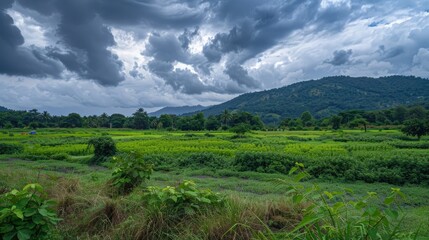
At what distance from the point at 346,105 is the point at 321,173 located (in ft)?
615

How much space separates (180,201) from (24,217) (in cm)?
233

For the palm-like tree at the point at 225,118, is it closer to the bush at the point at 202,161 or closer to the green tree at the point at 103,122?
the green tree at the point at 103,122

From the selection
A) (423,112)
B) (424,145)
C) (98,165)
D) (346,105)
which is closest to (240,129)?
(424,145)

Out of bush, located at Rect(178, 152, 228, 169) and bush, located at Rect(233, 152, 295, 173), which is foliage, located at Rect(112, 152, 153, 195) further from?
bush, located at Rect(178, 152, 228, 169)

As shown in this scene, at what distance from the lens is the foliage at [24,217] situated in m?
3.37

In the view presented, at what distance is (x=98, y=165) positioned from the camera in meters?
19.9

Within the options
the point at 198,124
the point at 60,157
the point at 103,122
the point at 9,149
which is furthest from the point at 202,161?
the point at 103,122

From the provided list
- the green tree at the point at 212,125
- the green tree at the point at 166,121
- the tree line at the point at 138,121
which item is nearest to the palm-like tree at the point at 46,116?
the tree line at the point at 138,121

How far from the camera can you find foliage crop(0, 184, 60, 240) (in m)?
3.37

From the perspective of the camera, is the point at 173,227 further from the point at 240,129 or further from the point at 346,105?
the point at 346,105

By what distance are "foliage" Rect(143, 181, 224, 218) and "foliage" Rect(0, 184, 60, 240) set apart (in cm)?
163

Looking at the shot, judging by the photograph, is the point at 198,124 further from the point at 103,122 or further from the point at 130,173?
the point at 130,173

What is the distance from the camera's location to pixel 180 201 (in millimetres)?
5020

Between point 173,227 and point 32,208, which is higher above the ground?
point 32,208
